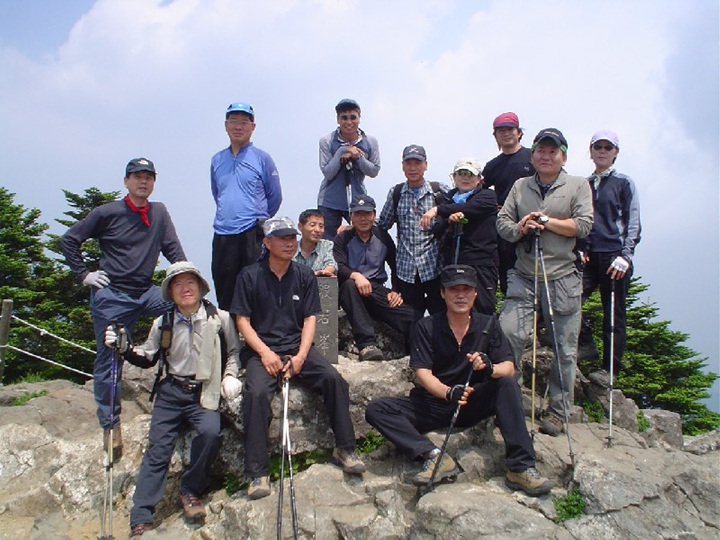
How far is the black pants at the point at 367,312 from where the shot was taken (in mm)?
8359

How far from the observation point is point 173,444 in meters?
6.41

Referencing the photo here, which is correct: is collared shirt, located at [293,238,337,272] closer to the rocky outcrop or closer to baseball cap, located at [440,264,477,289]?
the rocky outcrop

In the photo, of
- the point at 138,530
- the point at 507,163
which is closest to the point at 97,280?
the point at 138,530

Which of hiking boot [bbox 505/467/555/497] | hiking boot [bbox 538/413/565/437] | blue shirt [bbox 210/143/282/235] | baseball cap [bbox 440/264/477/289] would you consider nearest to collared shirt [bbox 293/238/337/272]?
blue shirt [bbox 210/143/282/235]

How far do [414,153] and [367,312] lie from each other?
2509mm

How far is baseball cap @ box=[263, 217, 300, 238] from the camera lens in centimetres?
670

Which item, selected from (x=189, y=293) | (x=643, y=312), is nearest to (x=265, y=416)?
(x=189, y=293)

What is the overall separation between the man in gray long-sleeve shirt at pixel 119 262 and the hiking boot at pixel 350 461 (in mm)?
2771

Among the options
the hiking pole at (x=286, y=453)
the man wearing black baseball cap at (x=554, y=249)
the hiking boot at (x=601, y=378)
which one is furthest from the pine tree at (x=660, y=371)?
the hiking pole at (x=286, y=453)

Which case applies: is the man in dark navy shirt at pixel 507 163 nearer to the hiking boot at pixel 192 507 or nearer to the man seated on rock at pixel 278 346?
the man seated on rock at pixel 278 346

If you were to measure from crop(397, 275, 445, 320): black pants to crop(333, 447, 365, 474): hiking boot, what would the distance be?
2626mm

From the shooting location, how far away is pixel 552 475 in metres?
6.35

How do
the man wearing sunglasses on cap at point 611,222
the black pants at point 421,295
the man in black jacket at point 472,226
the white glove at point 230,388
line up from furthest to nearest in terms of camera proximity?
the black pants at point 421,295 → the man wearing sunglasses on cap at point 611,222 → the man in black jacket at point 472,226 → the white glove at point 230,388

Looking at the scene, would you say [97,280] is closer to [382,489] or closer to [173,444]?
[173,444]
